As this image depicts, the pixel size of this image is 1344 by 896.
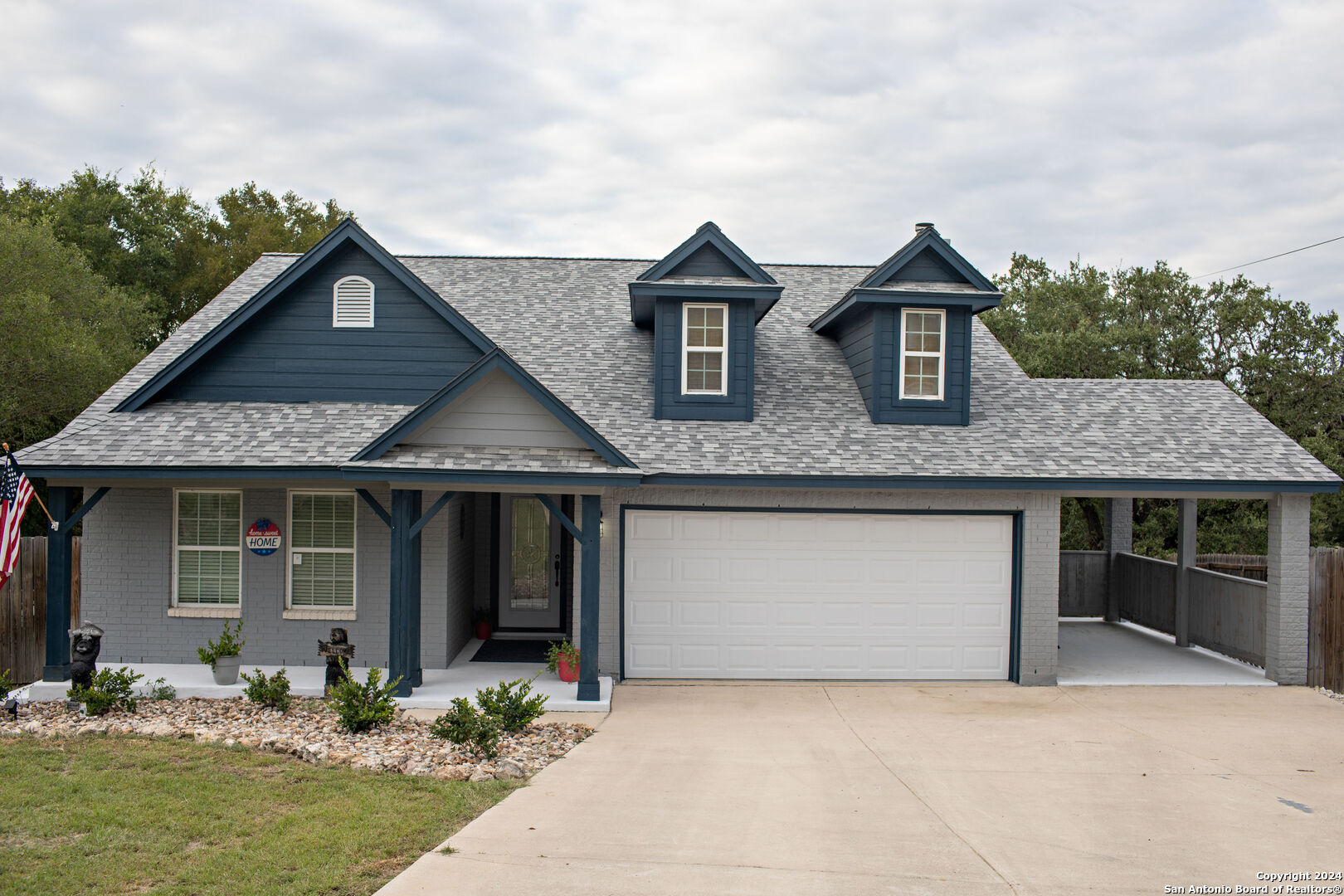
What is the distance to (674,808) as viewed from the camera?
731 cm

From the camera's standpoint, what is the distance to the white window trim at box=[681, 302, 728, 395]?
1326 centimetres

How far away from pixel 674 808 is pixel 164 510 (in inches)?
341

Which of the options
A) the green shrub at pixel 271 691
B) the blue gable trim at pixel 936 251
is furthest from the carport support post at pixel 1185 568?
the green shrub at pixel 271 691

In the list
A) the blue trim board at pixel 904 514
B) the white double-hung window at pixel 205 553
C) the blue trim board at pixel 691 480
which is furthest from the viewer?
the blue trim board at pixel 904 514

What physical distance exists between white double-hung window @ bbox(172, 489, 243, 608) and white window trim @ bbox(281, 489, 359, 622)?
0.65m

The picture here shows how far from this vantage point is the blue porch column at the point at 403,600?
1080 centimetres

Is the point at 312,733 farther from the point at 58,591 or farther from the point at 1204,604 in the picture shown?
the point at 1204,604

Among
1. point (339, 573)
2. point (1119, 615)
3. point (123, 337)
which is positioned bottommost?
point (1119, 615)

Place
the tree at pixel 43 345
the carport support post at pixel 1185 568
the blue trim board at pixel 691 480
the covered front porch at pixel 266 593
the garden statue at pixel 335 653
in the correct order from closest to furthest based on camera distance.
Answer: the blue trim board at pixel 691 480
the garden statue at pixel 335 653
the covered front porch at pixel 266 593
the carport support post at pixel 1185 568
the tree at pixel 43 345

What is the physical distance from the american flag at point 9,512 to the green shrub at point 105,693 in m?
1.59

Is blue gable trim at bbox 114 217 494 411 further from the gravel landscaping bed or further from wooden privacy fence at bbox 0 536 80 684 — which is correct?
the gravel landscaping bed

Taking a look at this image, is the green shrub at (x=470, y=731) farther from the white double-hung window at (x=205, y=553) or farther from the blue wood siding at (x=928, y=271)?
the blue wood siding at (x=928, y=271)

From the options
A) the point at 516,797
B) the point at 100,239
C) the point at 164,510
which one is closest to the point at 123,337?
the point at 100,239

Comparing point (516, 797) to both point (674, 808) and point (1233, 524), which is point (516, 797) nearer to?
point (674, 808)
